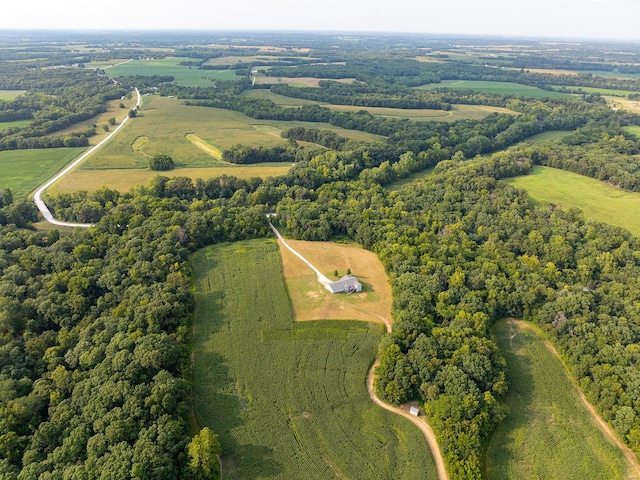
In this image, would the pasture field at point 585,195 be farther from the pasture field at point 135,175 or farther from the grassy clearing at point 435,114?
the pasture field at point 135,175

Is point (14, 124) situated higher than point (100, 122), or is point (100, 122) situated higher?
point (100, 122)

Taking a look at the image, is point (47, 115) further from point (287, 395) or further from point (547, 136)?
point (547, 136)

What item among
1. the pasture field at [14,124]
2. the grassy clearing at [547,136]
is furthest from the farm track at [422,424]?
the pasture field at [14,124]

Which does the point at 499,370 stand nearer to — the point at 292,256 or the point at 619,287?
the point at 619,287

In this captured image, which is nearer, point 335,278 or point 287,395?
point 287,395

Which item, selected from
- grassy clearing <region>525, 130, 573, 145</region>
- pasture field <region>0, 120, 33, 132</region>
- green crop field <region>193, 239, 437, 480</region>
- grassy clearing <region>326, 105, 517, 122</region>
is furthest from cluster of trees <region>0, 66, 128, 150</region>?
grassy clearing <region>525, 130, 573, 145</region>

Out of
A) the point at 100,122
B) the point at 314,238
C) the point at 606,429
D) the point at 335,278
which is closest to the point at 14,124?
the point at 100,122
